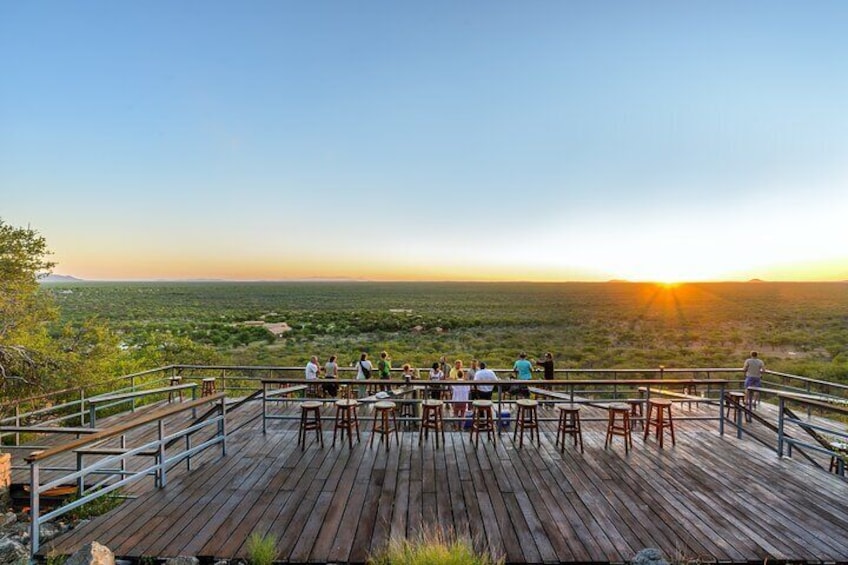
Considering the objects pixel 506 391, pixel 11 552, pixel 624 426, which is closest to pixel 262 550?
pixel 11 552

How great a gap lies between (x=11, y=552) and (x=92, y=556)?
2.21m

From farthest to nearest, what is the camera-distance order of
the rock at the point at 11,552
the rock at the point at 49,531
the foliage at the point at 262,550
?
the rock at the point at 49,531 < the rock at the point at 11,552 < the foliage at the point at 262,550

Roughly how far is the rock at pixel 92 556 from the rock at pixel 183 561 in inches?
19.3

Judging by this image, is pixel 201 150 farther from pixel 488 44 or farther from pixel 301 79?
pixel 488 44

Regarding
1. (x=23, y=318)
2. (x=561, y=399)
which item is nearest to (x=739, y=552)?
(x=561, y=399)

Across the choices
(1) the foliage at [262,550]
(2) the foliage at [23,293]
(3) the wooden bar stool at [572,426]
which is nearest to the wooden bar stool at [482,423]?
(3) the wooden bar stool at [572,426]

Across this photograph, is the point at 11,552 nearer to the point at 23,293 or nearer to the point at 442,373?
the point at 442,373

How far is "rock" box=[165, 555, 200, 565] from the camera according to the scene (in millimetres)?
3750

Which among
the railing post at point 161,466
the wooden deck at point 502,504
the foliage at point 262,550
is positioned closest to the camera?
the foliage at point 262,550

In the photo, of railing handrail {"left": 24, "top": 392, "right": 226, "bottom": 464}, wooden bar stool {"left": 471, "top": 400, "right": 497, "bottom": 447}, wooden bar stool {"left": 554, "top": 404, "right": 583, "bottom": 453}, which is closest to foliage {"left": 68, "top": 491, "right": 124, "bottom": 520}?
railing handrail {"left": 24, "top": 392, "right": 226, "bottom": 464}

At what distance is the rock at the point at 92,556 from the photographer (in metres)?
3.41

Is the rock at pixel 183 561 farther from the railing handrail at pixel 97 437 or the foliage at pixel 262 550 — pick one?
the railing handrail at pixel 97 437

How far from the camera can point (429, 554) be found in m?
3.36

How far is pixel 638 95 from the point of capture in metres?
14.1
